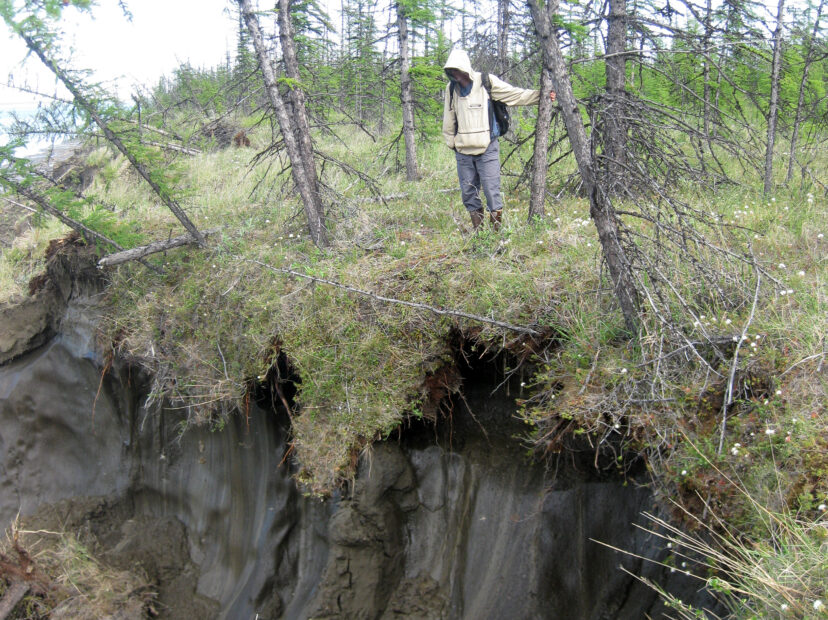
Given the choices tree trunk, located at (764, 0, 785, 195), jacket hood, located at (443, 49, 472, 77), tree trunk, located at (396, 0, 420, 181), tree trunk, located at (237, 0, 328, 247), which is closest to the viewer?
jacket hood, located at (443, 49, 472, 77)

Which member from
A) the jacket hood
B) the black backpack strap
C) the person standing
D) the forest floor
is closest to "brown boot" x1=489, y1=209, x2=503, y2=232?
the person standing

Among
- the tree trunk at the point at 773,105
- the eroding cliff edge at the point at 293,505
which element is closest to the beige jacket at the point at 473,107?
the eroding cliff edge at the point at 293,505

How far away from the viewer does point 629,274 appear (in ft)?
13.5

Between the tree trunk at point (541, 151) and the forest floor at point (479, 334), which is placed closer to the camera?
the forest floor at point (479, 334)

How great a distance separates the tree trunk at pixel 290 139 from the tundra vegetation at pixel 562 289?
0.09 feet

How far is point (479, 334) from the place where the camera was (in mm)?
5250

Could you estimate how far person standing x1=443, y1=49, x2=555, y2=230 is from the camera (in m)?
5.88

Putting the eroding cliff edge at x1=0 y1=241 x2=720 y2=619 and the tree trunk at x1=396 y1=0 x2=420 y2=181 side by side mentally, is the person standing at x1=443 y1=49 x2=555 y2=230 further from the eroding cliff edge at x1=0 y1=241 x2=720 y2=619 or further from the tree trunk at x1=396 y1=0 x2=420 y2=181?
the tree trunk at x1=396 y1=0 x2=420 y2=181

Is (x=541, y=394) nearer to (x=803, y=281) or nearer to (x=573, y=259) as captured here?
(x=573, y=259)

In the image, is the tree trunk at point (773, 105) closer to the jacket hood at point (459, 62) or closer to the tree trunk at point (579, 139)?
the jacket hood at point (459, 62)

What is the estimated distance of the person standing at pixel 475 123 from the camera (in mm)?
5875

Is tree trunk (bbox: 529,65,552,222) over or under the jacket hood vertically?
under

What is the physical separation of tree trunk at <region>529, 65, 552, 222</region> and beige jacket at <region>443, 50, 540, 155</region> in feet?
0.76

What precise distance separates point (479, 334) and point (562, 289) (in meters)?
0.84
